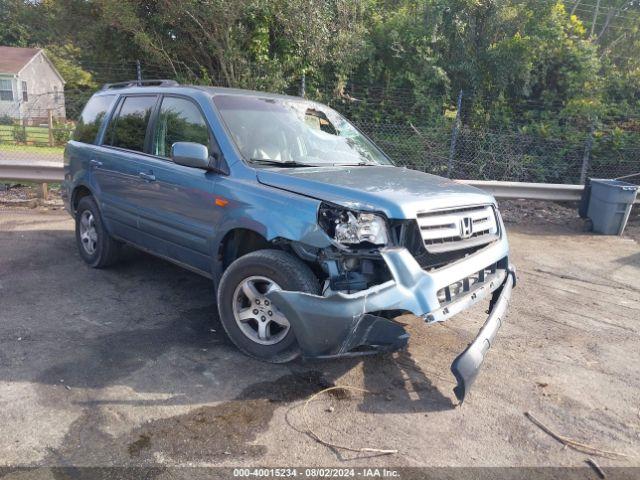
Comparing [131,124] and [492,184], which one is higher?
[131,124]

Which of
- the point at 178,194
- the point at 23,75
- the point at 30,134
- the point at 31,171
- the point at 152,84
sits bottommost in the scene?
the point at 31,171

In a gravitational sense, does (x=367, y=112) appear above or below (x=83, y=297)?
above

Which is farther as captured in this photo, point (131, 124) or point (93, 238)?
point (93, 238)

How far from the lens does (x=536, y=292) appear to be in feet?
19.1

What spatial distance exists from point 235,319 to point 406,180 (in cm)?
165

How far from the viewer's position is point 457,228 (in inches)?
141

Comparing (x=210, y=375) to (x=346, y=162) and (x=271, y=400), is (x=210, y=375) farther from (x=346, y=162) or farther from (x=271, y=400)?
(x=346, y=162)

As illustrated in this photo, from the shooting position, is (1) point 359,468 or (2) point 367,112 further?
(2) point 367,112

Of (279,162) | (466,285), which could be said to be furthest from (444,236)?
(279,162)

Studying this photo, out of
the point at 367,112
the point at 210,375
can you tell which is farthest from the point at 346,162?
the point at 367,112

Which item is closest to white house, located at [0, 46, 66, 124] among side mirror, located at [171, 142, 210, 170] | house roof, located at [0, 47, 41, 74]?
house roof, located at [0, 47, 41, 74]

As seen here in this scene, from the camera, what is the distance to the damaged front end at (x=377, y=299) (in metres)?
3.09

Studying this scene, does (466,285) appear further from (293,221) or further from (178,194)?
(178,194)

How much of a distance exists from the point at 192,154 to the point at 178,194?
58 centimetres
